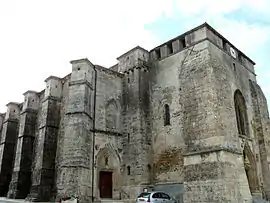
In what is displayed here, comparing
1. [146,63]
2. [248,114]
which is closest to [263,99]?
[248,114]

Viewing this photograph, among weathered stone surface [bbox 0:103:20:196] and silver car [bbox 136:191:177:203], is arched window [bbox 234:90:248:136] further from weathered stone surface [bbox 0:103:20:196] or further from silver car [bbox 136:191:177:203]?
weathered stone surface [bbox 0:103:20:196]

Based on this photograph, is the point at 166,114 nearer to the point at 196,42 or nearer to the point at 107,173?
the point at 196,42

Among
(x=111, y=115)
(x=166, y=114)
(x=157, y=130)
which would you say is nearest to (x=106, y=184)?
(x=111, y=115)

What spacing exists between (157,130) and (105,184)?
4899mm

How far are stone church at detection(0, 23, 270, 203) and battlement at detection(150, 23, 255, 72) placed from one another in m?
0.08

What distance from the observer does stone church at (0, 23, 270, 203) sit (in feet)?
47.3

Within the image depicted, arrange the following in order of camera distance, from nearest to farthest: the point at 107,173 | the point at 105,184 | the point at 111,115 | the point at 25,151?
the point at 105,184, the point at 107,173, the point at 111,115, the point at 25,151

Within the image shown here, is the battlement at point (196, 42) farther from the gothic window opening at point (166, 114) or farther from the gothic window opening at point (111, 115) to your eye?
the gothic window opening at point (111, 115)

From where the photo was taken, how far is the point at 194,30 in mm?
17438

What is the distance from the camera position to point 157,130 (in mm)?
17969

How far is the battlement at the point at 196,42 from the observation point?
16.9m

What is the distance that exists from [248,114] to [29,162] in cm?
1657

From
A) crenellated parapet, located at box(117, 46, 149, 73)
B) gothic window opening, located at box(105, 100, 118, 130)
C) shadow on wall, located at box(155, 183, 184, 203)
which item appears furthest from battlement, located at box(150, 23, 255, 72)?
shadow on wall, located at box(155, 183, 184, 203)

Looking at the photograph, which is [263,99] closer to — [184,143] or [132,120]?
[184,143]
